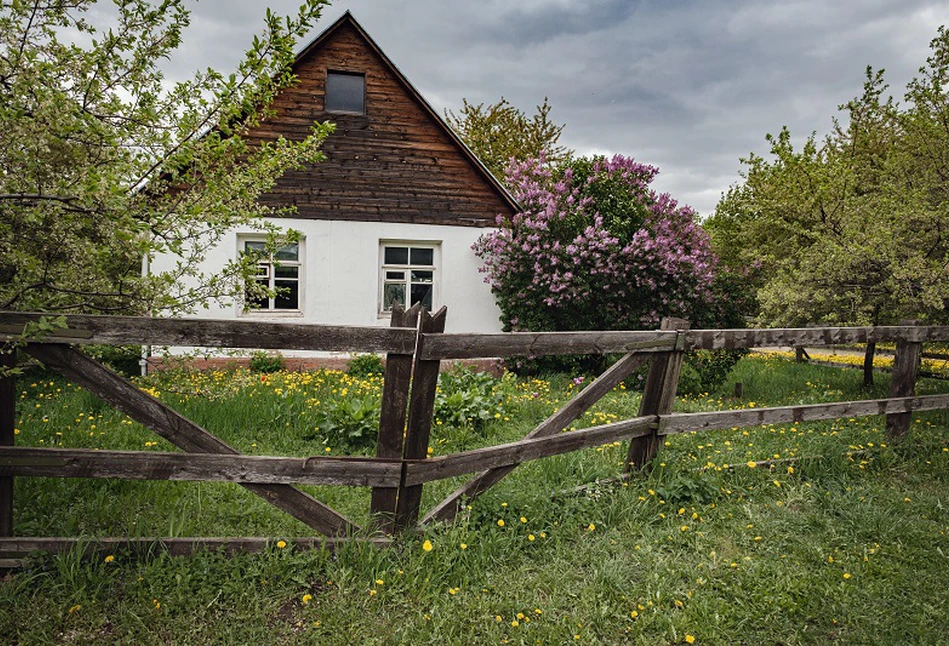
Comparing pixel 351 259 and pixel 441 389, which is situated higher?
pixel 351 259

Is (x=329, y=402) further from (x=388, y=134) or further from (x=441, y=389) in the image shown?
(x=388, y=134)

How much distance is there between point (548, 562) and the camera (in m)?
3.36

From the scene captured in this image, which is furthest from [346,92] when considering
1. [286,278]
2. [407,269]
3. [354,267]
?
[286,278]

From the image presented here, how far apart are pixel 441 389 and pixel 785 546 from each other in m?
4.31

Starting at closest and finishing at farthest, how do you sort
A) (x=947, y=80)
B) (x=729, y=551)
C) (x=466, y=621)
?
(x=466, y=621) < (x=729, y=551) < (x=947, y=80)

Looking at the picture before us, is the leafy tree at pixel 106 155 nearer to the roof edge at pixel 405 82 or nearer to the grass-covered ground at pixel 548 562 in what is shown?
the grass-covered ground at pixel 548 562

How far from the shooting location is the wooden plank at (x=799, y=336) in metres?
4.52

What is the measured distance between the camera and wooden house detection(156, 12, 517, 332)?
1079 cm

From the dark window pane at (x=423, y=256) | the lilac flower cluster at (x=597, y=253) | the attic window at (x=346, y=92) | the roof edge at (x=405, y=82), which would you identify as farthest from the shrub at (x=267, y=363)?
the roof edge at (x=405, y=82)

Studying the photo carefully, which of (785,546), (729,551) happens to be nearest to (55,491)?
(729,551)

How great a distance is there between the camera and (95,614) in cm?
259

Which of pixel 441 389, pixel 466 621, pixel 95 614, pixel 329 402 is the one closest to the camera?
pixel 95 614

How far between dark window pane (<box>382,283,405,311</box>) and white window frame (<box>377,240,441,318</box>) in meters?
0.03

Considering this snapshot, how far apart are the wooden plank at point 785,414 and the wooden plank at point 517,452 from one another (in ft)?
0.85
